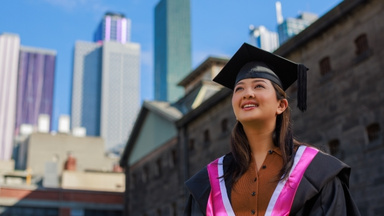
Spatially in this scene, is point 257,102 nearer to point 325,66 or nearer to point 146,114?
point 325,66

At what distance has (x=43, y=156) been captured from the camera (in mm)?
60500

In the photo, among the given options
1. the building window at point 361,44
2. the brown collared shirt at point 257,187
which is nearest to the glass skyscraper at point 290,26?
the building window at point 361,44

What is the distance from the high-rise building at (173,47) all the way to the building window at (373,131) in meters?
166

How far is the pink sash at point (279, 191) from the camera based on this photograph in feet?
9.80

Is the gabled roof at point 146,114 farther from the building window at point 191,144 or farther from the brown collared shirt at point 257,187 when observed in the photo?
the brown collared shirt at point 257,187

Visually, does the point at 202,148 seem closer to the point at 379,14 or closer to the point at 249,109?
the point at 379,14

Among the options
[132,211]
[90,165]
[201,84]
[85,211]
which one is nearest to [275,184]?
[201,84]

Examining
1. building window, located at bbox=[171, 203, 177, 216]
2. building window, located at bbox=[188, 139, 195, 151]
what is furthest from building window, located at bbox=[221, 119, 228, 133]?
building window, located at bbox=[171, 203, 177, 216]

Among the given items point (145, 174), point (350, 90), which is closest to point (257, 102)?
point (350, 90)

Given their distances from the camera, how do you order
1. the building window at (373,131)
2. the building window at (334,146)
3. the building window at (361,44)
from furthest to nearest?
the building window at (334,146), the building window at (361,44), the building window at (373,131)

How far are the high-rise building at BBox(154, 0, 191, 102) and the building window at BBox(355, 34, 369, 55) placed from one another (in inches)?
6491

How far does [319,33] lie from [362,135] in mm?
4311

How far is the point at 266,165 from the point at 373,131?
13841mm

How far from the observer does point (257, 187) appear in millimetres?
3213
